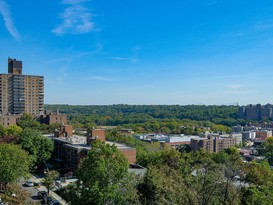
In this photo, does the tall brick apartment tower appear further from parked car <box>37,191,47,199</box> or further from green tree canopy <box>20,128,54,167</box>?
parked car <box>37,191,47,199</box>

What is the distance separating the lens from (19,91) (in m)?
96.2

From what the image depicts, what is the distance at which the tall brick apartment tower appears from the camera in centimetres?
9519

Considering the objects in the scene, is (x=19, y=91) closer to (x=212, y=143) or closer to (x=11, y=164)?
(x=212, y=143)

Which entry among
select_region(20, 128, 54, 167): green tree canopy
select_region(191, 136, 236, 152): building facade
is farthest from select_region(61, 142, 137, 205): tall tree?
select_region(191, 136, 236, 152): building facade

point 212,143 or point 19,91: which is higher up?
point 19,91

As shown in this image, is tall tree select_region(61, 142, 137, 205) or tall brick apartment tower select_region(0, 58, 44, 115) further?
tall brick apartment tower select_region(0, 58, 44, 115)

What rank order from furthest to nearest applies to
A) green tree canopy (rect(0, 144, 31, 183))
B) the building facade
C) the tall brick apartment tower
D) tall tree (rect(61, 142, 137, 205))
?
1. the tall brick apartment tower
2. the building facade
3. green tree canopy (rect(0, 144, 31, 183))
4. tall tree (rect(61, 142, 137, 205))

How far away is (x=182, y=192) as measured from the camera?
18.7 m

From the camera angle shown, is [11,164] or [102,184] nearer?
[102,184]

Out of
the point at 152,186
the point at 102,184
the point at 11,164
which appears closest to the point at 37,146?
the point at 11,164

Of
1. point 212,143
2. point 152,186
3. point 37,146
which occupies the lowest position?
point 212,143

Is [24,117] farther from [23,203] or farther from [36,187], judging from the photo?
[23,203]

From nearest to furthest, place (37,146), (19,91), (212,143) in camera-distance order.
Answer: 1. (37,146)
2. (212,143)
3. (19,91)

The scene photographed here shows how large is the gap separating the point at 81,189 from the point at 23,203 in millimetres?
6985
